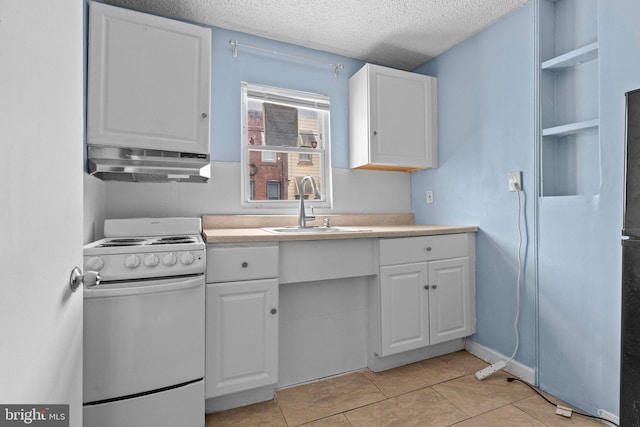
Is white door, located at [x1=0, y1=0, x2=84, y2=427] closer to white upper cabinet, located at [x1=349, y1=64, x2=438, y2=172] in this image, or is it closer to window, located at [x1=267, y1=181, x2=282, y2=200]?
window, located at [x1=267, y1=181, x2=282, y2=200]

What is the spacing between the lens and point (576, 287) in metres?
1.81

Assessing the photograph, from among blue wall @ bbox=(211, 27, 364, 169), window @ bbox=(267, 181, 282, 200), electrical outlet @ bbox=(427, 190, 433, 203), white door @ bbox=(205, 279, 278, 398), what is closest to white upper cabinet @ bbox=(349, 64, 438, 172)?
blue wall @ bbox=(211, 27, 364, 169)

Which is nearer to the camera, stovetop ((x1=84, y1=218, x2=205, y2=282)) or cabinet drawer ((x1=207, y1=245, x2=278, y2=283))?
stovetop ((x1=84, y1=218, x2=205, y2=282))

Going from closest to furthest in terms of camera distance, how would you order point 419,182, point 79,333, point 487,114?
point 79,333 → point 487,114 → point 419,182

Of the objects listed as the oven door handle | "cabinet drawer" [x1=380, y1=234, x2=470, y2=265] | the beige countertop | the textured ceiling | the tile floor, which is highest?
the textured ceiling

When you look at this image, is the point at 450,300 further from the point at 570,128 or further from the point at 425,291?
the point at 570,128

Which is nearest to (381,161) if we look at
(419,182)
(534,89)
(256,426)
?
(419,182)

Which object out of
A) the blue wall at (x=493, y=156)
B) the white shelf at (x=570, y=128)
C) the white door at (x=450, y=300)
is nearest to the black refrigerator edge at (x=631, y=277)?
the white shelf at (x=570, y=128)

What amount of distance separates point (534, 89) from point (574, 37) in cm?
34

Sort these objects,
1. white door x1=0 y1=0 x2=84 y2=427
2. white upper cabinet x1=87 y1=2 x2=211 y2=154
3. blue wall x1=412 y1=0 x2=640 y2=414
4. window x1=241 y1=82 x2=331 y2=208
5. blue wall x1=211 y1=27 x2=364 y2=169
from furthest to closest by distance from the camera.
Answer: window x1=241 y1=82 x2=331 y2=208, blue wall x1=211 y1=27 x2=364 y2=169, white upper cabinet x1=87 y1=2 x2=211 y2=154, blue wall x1=412 y1=0 x2=640 y2=414, white door x1=0 y1=0 x2=84 y2=427

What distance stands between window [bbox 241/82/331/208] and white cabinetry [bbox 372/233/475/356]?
859 mm

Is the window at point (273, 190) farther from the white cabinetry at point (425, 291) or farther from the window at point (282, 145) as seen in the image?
the white cabinetry at point (425, 291)

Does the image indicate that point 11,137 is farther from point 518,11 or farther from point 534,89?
point 518,11

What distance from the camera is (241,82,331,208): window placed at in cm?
253
